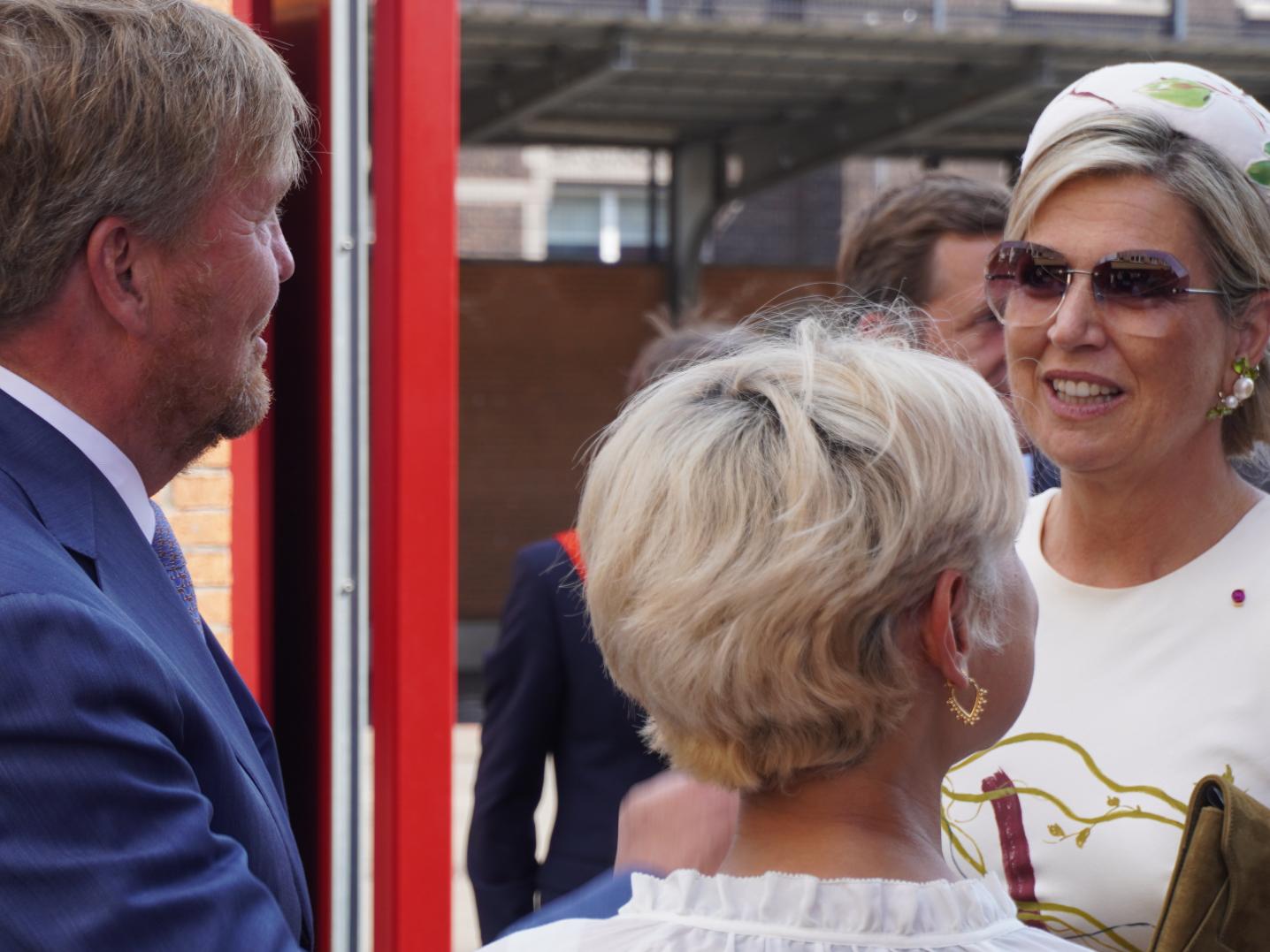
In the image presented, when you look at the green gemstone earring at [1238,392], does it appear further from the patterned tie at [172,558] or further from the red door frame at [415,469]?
the red door frame at [415,469]

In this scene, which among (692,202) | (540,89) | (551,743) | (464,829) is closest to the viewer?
(551,743)

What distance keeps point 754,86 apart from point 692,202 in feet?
6.81

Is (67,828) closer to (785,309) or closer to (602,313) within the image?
(785,309)

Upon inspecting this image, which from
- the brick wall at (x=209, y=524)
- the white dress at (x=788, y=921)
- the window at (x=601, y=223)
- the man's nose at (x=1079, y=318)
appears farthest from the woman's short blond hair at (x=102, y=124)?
Answer: the window at (x=601, y=223)

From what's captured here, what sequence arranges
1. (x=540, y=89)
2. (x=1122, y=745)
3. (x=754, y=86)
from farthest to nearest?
(x=754, y=86)
(x=540, y=89)
(x=1122, y=745)

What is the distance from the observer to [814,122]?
11.4 m

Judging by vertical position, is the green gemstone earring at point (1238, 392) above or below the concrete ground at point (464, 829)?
above

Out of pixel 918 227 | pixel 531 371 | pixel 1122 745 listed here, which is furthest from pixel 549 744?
pixel 531 371

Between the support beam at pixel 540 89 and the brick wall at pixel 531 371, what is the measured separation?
201 centimetres

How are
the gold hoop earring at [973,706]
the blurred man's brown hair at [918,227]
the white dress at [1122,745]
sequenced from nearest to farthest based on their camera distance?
the gold hoop earring at [973,706]
the white dress at [1122,745]
the blurred man's brown hair at [918,227]

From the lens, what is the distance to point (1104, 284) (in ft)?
5.88

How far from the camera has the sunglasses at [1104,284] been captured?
176 centimetres

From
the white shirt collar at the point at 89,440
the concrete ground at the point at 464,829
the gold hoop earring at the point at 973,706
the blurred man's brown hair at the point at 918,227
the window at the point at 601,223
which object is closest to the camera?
the gold hoop earring at the point at 973,706

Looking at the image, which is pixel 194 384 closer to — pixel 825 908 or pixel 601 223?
pixel 825 908
